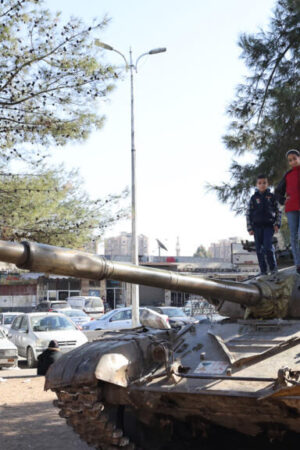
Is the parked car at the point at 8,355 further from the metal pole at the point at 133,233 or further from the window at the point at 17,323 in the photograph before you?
the metal pole at the point at 133,233

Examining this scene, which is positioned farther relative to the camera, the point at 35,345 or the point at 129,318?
the point at 129,318

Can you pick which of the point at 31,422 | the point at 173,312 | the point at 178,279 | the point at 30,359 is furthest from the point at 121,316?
the point at 178,279

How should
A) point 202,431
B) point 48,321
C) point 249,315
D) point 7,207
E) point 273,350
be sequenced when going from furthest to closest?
point 48,321
point 7,207
point 249,315
point 202,431
point 273,350

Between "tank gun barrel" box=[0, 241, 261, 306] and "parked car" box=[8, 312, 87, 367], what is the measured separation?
10225 mm

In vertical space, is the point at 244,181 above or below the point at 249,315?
above

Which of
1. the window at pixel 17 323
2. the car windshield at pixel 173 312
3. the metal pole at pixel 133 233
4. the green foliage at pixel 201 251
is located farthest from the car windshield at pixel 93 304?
the green foliage at pixel 201 251

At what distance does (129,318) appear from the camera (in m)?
21.2

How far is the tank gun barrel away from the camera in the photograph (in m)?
4.54

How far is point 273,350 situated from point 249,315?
106cm

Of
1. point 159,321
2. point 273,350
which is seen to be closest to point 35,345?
point 159,321

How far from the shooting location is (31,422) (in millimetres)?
9078

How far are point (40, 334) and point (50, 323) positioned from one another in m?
0.75

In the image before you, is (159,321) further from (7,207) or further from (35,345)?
(35,345)

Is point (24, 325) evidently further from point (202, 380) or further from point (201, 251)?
point (201, 251)
